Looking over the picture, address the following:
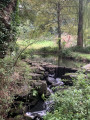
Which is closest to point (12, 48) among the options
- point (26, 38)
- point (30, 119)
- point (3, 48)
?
point (3, 48)

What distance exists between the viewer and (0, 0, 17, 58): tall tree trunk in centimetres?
406

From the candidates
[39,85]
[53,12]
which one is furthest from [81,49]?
[39,85]

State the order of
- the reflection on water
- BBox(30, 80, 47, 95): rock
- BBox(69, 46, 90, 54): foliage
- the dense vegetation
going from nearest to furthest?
the dense vegetation
BBox(30, 80, 47, 95): rock
the reflection on water
BBox(69, 46, 90, 54): foliage

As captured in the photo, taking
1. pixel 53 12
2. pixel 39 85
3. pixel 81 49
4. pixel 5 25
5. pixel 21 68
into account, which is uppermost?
pixel 53 12

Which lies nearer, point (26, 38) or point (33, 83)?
point (26, 38)

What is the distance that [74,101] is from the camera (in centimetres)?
247

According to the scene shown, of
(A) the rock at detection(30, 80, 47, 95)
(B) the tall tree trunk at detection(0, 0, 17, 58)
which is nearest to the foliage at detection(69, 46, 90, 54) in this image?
(A) the rock at detection(30, 80, 47, 95)

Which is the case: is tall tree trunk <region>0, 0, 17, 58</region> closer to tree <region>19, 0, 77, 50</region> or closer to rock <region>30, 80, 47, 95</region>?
rock <region>30, 80, 47, 95</region>

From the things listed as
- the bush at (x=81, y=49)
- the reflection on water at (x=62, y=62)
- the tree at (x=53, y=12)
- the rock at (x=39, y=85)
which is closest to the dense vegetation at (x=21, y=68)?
the rock at (x=39, y=85)

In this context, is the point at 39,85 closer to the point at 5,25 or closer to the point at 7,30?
the point at 7,30

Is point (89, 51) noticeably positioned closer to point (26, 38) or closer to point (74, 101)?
point (26, 38)

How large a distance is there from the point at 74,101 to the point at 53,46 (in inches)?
489

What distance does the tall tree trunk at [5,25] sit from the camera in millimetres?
4059

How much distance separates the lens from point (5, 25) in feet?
13.9
